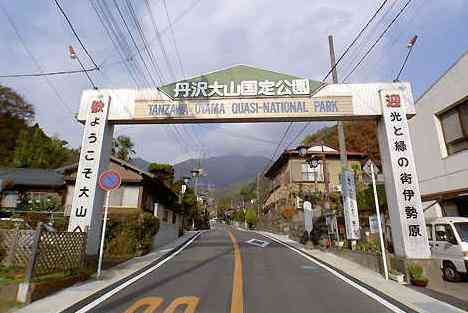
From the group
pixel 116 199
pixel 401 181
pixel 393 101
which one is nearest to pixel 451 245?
pixel 401 181

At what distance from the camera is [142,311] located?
5.20 m

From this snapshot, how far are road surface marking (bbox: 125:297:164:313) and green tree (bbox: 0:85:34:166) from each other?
4230cm

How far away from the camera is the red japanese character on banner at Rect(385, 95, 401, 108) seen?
400 inches

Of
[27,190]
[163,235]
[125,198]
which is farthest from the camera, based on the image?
[27,190]

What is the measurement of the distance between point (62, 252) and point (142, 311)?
11.9 feet

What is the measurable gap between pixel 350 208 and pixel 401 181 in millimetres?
4704

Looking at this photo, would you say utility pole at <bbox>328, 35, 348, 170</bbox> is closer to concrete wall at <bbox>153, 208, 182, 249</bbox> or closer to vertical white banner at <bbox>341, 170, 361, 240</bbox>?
vertical white banner at <bbox>341, 170, 361, 240</bbox>

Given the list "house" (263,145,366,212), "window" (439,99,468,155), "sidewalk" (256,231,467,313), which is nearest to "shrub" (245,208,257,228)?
"house" (263,145,366,212)

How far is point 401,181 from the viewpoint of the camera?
364 inches

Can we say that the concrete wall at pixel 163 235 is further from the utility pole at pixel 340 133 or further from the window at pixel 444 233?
the window at pixel 444 233

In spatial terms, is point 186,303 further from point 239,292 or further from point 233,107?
point 233,107

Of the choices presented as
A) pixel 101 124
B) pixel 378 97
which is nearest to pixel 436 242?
pixel 378 97

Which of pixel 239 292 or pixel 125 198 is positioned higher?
pixel 125 198

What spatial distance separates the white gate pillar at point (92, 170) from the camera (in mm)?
9609
